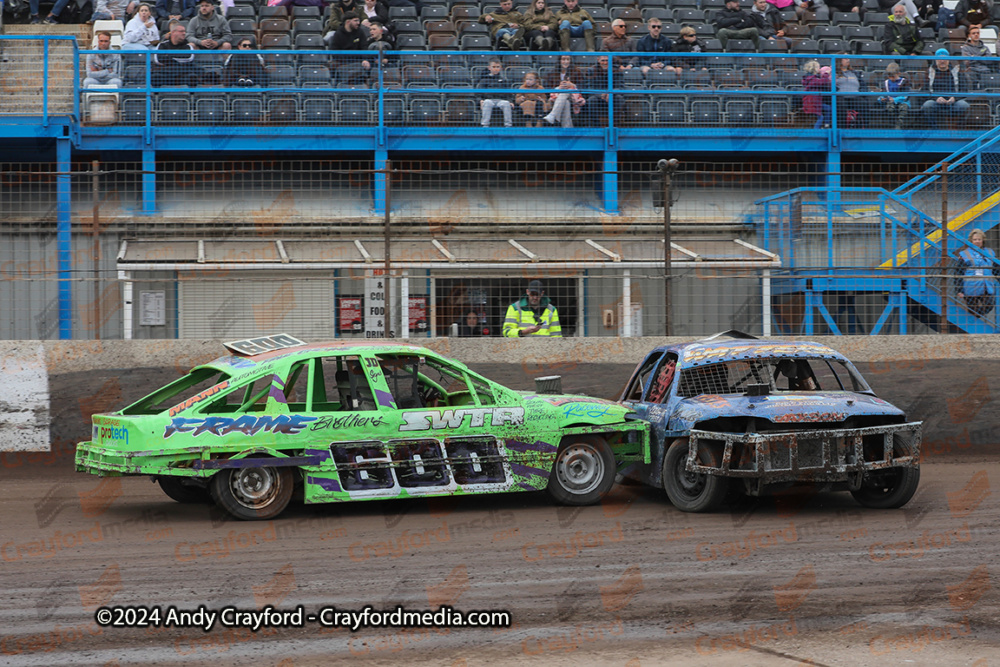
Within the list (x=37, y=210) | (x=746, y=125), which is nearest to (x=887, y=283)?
(x=746, y=125)

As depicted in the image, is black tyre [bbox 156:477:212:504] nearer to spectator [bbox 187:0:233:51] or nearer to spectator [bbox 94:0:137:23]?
spectator [bbox 187:0:233:51]

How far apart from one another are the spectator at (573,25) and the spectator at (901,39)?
20.3ft

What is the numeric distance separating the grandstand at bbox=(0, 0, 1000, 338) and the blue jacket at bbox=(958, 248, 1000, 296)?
0.27 m

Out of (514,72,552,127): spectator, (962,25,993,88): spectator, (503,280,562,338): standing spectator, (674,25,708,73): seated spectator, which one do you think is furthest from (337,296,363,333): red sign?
(962,25,993,88): spectator

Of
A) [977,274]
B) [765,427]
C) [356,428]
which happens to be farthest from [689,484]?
[977,274]

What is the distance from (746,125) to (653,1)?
4927mm

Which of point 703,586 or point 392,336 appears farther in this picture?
point 392,336

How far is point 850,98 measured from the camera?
22.8 m

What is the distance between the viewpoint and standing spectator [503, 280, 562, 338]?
14.7m

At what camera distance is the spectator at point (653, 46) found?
22.0m

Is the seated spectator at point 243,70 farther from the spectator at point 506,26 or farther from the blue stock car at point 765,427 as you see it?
the blue stock car at point 765,427

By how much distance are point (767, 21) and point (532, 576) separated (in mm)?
20221

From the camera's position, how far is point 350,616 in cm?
605

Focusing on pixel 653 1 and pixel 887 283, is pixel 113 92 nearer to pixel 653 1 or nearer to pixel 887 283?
pixel 653 1
